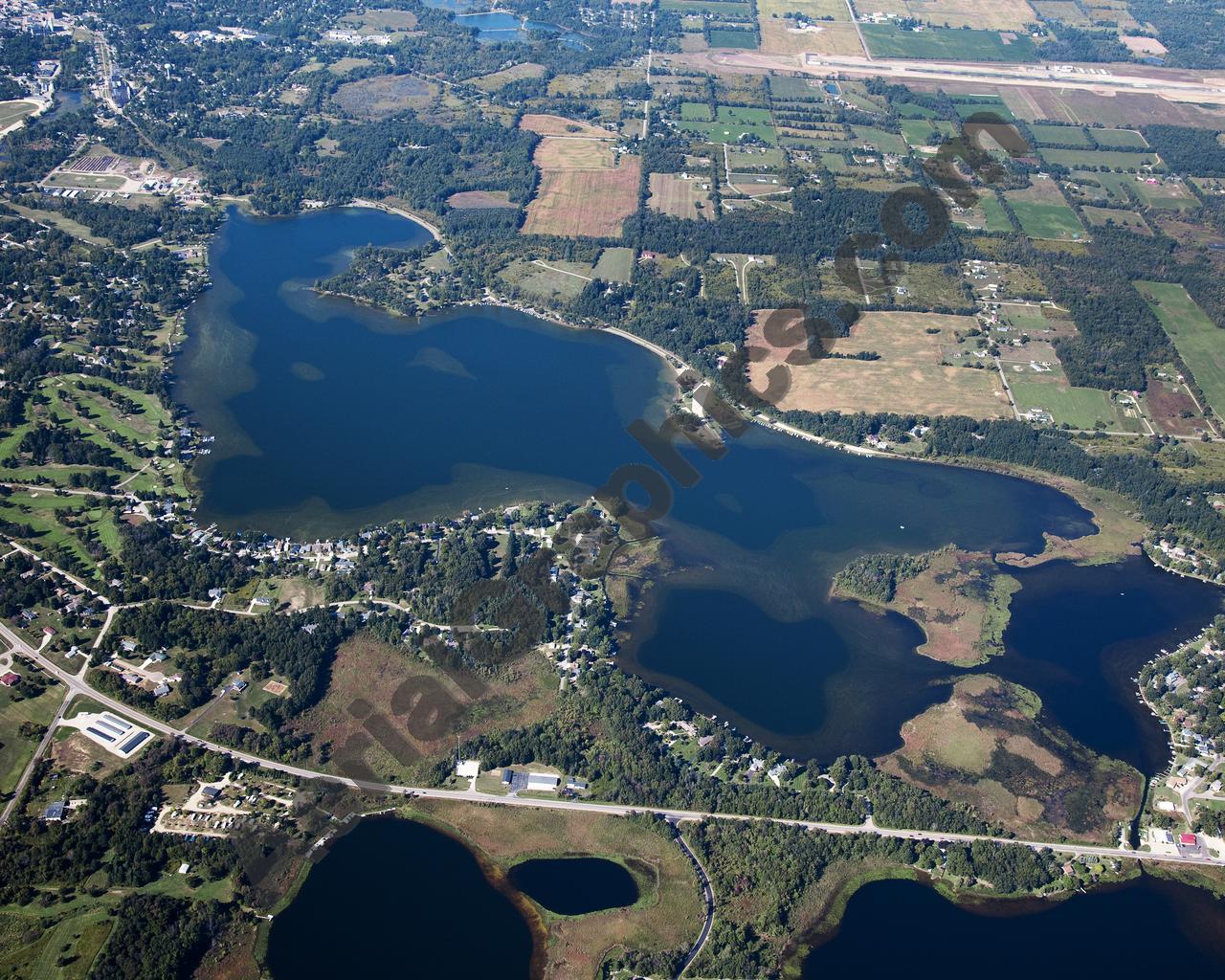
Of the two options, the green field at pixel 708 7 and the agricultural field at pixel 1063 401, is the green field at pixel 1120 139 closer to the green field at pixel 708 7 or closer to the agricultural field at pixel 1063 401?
the agricultural field at pixel 1063 401

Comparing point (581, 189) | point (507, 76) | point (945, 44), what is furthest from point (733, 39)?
point (581, 189)

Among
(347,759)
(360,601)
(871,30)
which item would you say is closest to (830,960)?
(347,759)

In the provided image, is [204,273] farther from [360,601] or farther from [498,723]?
[498,723]

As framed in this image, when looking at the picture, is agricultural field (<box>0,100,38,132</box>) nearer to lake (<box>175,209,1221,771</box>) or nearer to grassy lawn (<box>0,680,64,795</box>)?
lake (<box>175,209,1221,771</box>)

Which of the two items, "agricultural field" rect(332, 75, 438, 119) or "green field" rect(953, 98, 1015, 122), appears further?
"green field" rect(953, 98, 1015, 122)

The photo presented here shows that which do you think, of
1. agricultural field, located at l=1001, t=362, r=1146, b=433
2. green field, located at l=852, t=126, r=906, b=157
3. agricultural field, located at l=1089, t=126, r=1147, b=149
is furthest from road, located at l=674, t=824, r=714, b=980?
agricultural field, located at l=1089, t=126, r=1147, b=149

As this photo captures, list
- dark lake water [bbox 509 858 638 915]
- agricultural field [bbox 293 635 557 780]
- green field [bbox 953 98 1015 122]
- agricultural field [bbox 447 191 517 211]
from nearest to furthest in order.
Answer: dark lake water [bbox 509 858 638 915]
agricultural field [bbox 293 635 557 780]
agricultural field [bbox 447 191 517 211]
green field [bbox 953 98 1015 122]
